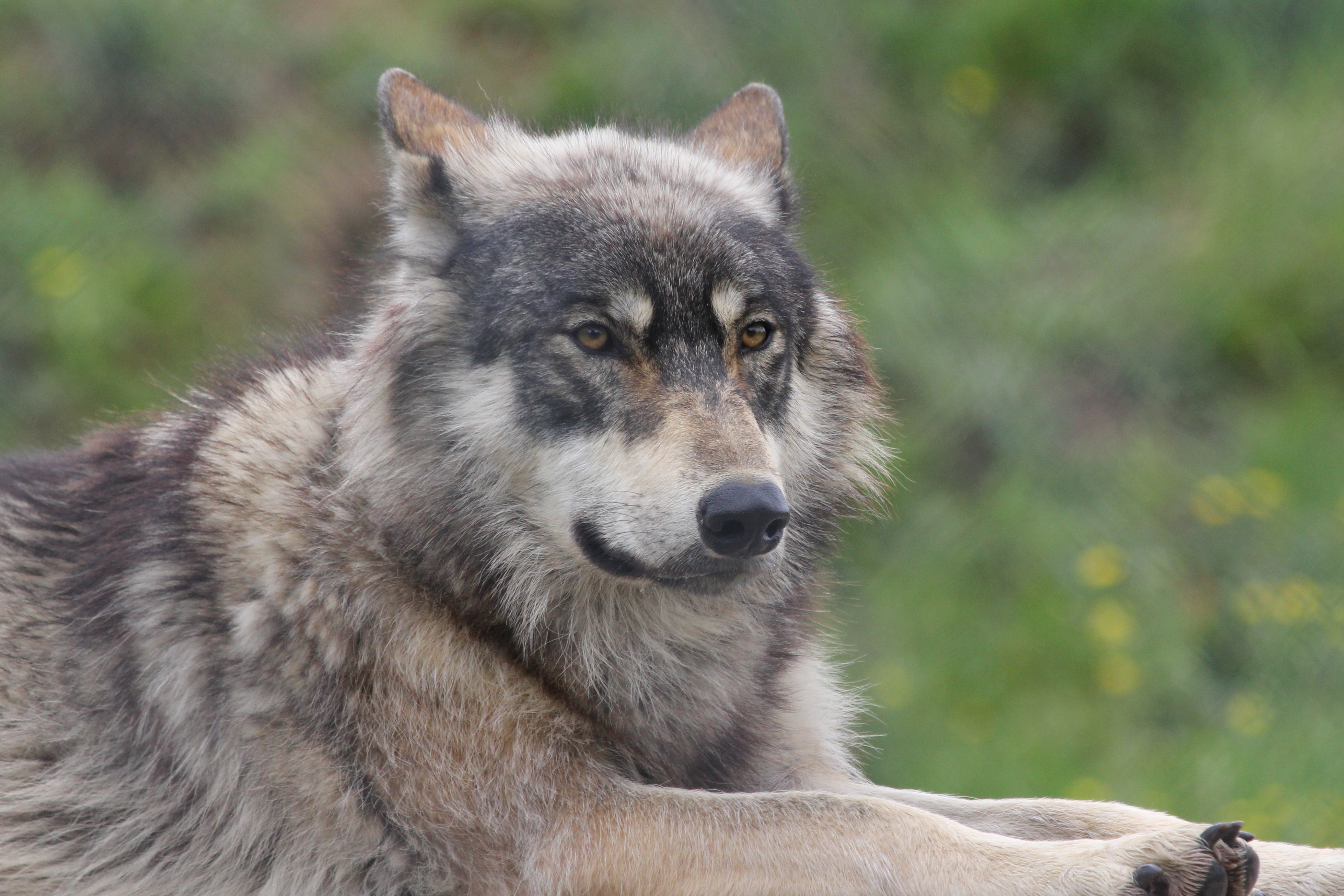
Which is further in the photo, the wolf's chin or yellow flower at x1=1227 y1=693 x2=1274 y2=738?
yellow flower at x1=1227 y1=693 x2=1274 y2=738

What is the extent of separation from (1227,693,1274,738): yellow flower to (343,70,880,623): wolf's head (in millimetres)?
4058

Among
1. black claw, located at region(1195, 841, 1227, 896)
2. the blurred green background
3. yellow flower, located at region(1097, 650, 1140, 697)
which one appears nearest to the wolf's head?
black claw, located at region(1195, 841, 1227, 896)

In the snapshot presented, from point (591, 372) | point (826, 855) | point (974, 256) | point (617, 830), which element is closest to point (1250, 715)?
point (974, 256)

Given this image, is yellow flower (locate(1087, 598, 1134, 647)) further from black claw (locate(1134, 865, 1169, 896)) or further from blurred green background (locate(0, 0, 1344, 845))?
black claw (locate(1134, 865, 1169, 896))

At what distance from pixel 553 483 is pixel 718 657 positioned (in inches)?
28.9

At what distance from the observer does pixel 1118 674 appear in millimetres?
7492

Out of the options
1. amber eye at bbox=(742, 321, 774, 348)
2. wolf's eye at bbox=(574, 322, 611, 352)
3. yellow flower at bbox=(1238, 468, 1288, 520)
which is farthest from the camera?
yellow flower at bbox=(1238, 468, 1288, 520)

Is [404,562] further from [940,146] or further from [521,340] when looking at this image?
[940,146]

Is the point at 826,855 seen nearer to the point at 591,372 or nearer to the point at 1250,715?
the point at 591,372

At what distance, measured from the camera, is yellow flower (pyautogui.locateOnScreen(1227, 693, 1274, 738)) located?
23.3ft

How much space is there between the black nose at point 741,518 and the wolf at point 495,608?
0.03 feet

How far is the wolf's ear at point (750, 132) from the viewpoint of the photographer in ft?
14.4

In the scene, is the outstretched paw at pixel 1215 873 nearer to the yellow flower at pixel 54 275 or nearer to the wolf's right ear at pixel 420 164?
the wolf's right ear at pixel 420 164

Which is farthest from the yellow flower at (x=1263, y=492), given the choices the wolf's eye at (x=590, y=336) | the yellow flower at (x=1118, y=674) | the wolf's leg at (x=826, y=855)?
the wolf's eye at (x=590, y=336)
